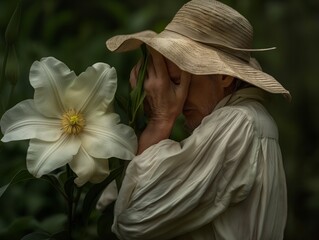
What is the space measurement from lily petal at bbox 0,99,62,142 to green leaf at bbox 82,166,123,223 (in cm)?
13

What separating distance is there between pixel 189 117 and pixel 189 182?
0.17 meters

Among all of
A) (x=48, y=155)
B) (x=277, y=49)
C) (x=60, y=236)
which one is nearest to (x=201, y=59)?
(x=48, y=155)

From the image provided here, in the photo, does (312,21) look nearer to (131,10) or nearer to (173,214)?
(131,10)

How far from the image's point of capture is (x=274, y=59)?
2.49 m

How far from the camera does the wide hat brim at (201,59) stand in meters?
1.43

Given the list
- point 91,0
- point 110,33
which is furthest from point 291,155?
point 91,0

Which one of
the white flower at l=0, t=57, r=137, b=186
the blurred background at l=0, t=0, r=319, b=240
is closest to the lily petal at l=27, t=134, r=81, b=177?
the white flower at l=0, t=57, r=137, b=186

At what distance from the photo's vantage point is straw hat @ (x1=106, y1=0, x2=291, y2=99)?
1435 millimetres

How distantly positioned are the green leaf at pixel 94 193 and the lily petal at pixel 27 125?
126 mm

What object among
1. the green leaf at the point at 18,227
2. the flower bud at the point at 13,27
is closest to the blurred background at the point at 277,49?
the green leaf at the point at 18,227

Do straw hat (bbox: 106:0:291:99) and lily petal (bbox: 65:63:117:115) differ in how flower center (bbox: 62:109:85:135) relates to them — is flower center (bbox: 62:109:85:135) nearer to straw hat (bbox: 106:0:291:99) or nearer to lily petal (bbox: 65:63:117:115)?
lily petal (bbox: 65:63:117:115)

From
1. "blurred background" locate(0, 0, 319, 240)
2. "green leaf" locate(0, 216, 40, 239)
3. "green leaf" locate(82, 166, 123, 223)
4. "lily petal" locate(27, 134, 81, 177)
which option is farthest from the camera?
"blurred background" locate(0, 0, 319, 240)

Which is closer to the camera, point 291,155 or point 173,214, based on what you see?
point 173,214

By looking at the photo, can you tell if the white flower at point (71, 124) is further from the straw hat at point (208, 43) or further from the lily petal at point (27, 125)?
the straw hat at point (208, 43)
